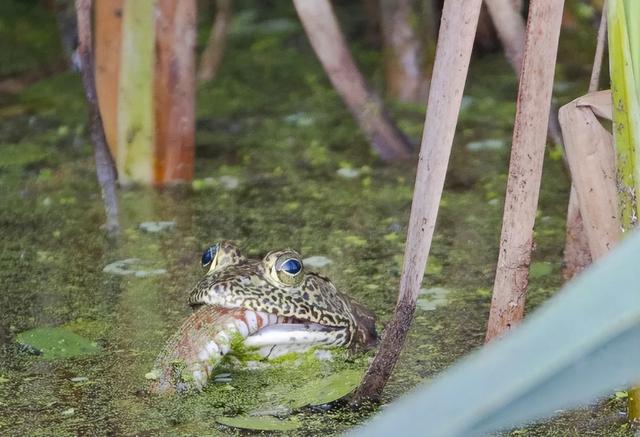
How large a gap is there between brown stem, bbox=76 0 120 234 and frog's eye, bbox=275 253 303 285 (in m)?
0.80

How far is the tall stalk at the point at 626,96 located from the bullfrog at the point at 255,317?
3.03 ft

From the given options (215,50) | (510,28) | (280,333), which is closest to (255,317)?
(280,333)

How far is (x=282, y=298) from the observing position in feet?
8.40

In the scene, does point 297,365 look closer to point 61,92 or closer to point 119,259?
point 119,259

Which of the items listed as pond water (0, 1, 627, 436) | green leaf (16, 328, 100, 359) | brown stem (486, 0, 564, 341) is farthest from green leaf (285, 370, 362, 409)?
green leaf (16, 328, 100, 359)

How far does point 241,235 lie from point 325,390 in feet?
4.22

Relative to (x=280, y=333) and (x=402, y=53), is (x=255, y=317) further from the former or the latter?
(x=402, y=53)

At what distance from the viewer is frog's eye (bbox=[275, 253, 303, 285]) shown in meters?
2.57

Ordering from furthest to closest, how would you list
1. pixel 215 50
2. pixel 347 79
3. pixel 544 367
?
pixel 215 50 → pixel 347 79 → pixel 544 367

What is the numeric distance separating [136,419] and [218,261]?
536 mm

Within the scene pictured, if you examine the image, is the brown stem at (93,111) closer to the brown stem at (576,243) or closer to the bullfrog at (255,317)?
the bullfrog at (255,317)

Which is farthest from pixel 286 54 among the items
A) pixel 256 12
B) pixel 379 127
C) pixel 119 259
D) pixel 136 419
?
pixel 136 419

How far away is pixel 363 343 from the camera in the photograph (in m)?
2.69

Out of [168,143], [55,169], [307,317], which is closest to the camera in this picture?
[307,317]
